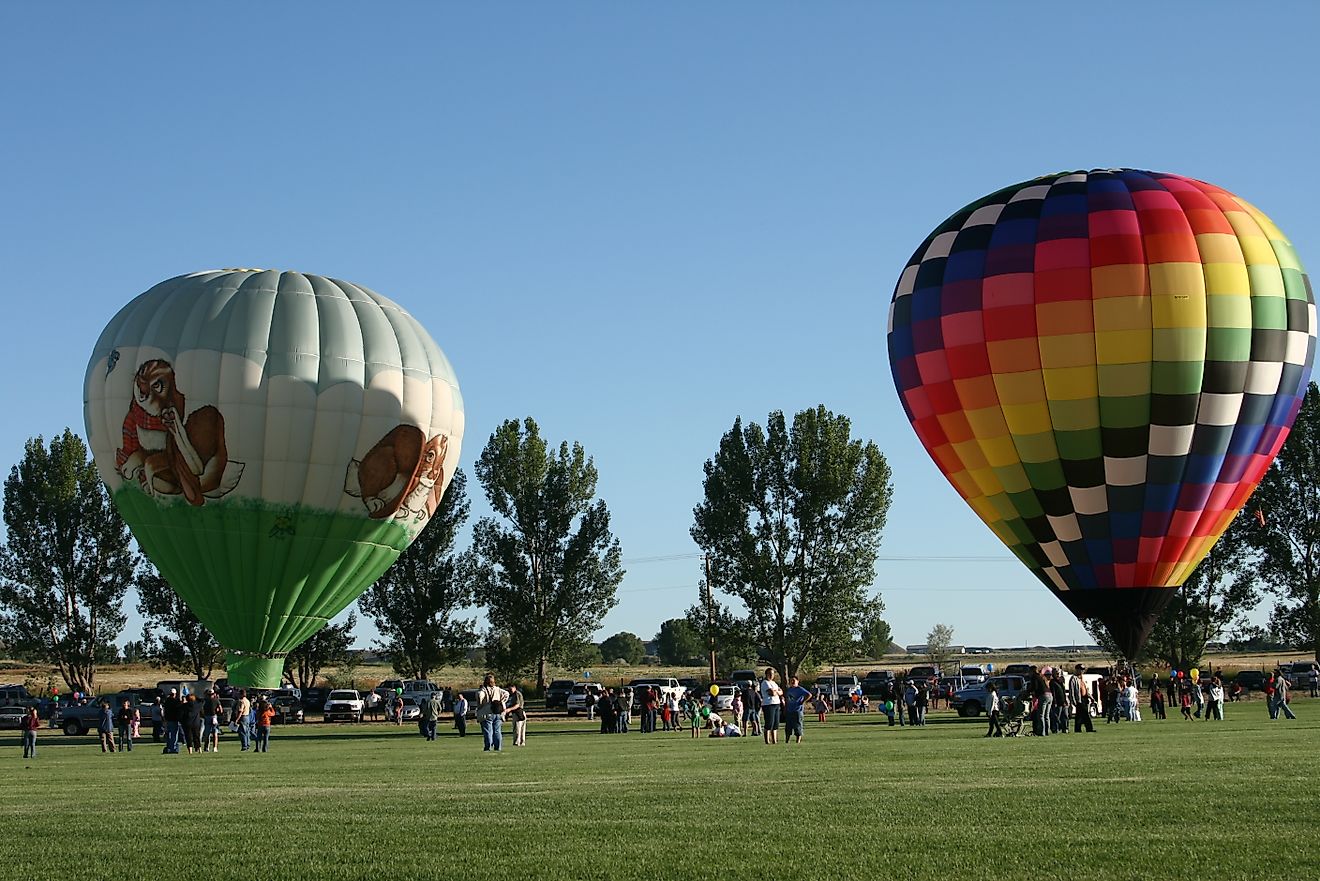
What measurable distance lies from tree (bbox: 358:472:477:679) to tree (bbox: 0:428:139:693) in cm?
983

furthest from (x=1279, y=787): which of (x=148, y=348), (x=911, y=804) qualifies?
(x=148, y=348)

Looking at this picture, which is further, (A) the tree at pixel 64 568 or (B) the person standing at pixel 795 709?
(A) the tree at pixel 64 568

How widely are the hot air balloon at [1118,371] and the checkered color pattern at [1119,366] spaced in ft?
0.11

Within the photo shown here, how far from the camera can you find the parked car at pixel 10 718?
44125mm

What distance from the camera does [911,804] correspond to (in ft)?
37.9

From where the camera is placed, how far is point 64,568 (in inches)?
2233

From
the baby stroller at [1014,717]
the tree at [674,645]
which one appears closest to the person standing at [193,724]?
the baby stroller at [1014,717]

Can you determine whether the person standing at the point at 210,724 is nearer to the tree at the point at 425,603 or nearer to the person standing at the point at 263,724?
the person standing at the point at 263,724

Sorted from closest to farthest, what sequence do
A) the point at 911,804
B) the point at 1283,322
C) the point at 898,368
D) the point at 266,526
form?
1. the point at 911,804
2. the point at 1283,322
3. the point at 898,368
4. the point at 266,526

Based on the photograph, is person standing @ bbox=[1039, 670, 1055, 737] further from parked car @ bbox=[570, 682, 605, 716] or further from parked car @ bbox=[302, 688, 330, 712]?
parked car @ bbox=[302, 688, 330, 712]

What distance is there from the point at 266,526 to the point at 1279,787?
25.3 m

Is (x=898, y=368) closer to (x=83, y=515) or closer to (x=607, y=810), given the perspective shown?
(x=607, y=810)

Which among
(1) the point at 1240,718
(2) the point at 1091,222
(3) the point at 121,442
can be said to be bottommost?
(1) the point at 1240,718

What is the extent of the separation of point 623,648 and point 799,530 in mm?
89180
